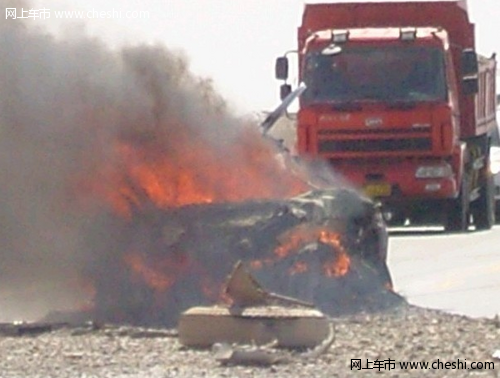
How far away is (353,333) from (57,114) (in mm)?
4360

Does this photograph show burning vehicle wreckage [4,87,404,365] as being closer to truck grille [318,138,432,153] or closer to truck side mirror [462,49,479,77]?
truck grille [318,138,432,153]

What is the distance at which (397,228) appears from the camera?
3506 centimetres

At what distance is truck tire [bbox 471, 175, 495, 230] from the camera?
113ft

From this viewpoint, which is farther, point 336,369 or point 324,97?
point 324,97

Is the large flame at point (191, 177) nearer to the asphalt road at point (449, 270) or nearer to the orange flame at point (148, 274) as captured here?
the orange flame at point (148, 274)

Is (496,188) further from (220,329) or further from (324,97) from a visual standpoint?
(220,329)

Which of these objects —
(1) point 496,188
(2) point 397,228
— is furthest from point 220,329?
(1) point 496,188

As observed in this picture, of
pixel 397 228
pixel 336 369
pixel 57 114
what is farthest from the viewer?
pixel 397 228

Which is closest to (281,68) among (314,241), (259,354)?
(314,241)

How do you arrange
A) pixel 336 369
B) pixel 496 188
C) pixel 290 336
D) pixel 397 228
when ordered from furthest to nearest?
pixel 496 188
pixel 397 228
pixel 290 336
pixel 336 369

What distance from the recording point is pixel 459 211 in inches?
1270

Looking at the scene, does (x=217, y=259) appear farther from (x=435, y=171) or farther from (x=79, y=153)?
(x=435, y=171)

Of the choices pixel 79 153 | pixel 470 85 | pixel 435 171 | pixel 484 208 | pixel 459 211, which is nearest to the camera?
pixel 79 153

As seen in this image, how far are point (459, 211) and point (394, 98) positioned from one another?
2.86 m
